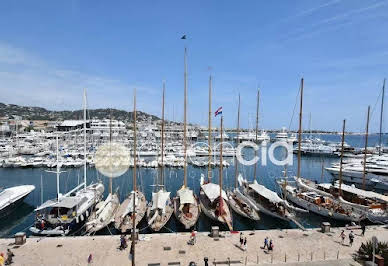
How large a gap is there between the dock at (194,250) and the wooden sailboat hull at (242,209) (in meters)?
5.84

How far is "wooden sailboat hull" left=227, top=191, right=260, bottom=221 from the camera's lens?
2994 cm

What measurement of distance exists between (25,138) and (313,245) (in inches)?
4815

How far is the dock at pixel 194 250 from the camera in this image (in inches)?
733

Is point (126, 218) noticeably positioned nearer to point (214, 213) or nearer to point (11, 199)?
point (214, 213)

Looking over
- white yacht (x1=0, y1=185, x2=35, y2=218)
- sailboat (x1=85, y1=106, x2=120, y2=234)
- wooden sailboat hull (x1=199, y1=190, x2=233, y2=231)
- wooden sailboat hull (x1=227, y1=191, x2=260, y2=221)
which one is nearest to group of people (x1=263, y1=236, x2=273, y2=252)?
wooden sailboat hull (x1=199, y1=190, x2=233, y2=231)

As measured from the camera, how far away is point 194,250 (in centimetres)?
2034

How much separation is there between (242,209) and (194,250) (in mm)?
12674

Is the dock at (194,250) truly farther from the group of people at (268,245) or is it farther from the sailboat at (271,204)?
the sailboat at (271,204)

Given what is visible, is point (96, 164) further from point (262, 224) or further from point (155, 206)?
point (262, 224)

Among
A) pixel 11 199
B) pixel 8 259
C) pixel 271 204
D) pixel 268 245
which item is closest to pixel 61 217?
pixel 8 259

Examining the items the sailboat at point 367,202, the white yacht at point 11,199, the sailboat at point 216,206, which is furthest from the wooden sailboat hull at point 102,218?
the sailboat at point 367,202

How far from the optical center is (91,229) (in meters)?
25.3

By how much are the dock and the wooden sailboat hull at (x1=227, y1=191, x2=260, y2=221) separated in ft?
19.2

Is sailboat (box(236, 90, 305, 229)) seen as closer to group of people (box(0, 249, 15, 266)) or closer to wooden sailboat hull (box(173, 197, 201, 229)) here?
wooden sailboat hull (box(173, 197, 201, 229))
